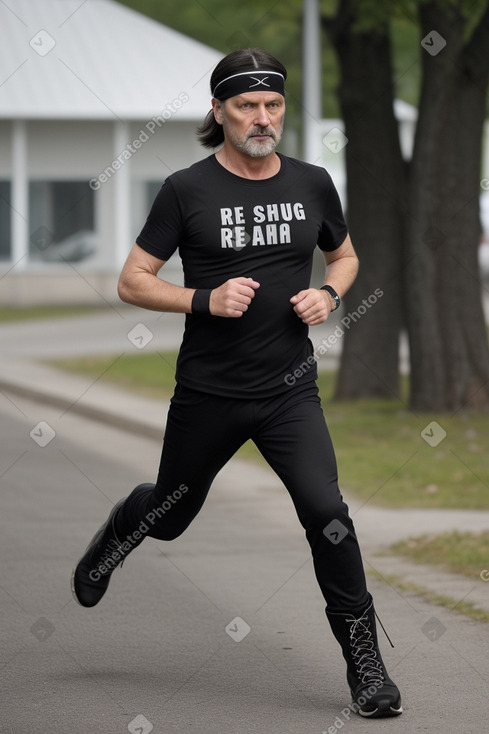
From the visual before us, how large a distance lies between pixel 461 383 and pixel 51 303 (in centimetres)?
1763

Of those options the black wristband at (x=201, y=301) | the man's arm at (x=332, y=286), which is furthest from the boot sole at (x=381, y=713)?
the black wristband at (x=201, y=301)

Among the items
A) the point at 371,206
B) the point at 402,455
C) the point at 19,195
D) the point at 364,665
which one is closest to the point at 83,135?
the point at 19,195

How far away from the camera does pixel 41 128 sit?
96.3ft

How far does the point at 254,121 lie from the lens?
15.0 ft

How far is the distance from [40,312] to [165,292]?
73.3ft

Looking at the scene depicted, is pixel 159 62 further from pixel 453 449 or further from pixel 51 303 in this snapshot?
pixel 453 449

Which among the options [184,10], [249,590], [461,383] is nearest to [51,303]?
[184,10]

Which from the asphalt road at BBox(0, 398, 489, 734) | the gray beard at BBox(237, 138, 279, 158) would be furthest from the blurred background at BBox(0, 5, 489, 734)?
the gray beard at BBox(237, 138, 279, 158)

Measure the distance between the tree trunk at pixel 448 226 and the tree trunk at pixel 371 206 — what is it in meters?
0.82

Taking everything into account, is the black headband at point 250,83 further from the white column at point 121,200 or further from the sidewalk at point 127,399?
the white column at point 121,200

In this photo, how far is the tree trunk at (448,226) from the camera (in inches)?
476

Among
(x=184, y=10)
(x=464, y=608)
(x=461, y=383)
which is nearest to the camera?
(x=464, y=608)

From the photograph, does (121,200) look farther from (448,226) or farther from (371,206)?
(448,226)

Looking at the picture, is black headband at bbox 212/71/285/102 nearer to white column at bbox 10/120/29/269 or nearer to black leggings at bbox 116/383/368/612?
black leggings at bbox 116/383/368/612
